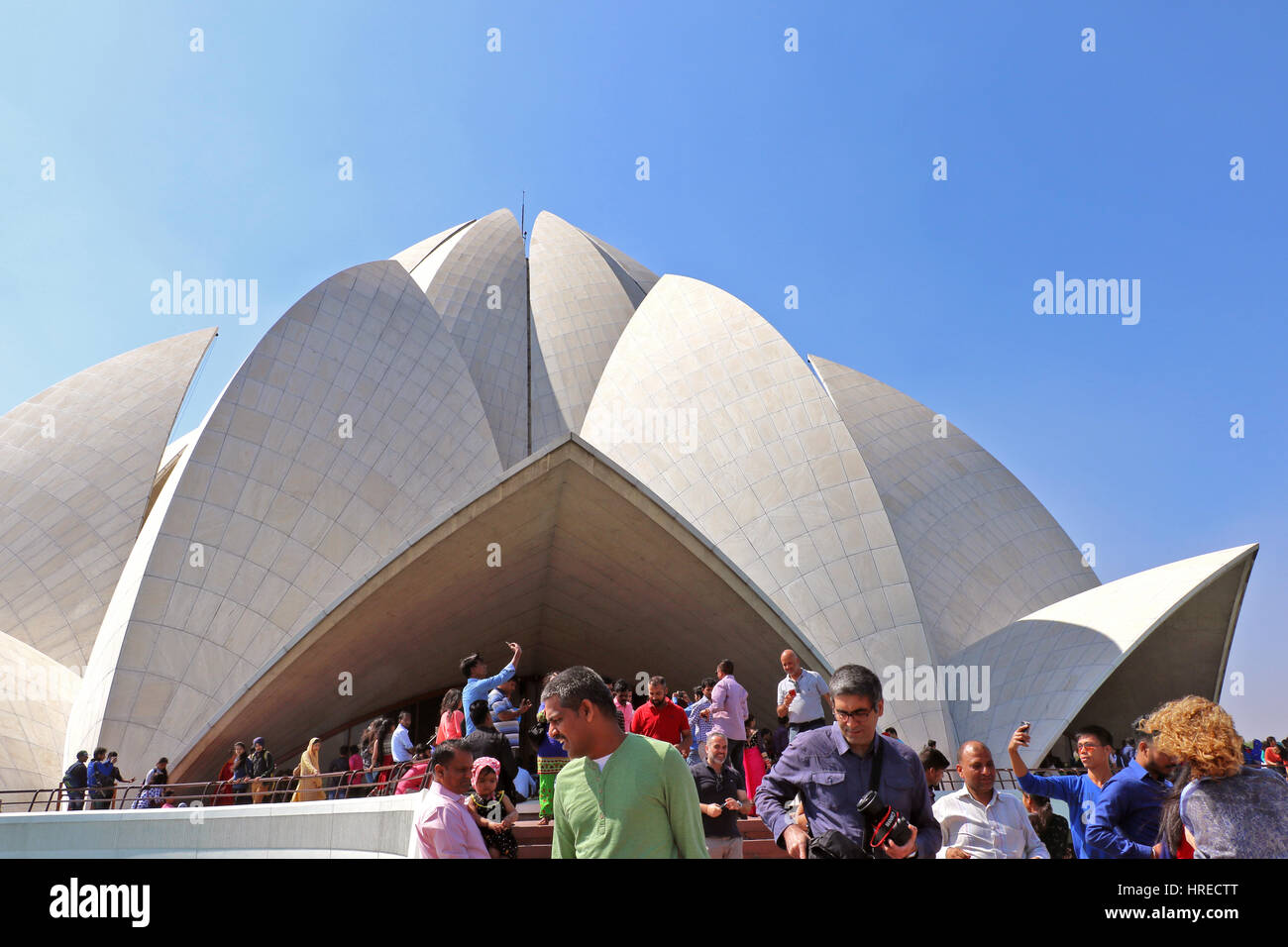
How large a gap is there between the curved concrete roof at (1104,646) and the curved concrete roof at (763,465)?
163cm

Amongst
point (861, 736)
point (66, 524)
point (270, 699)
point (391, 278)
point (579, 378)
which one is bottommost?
point (270, 699)

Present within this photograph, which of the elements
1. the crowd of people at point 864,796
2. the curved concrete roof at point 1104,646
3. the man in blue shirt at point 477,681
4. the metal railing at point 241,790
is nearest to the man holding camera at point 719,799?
the crowd of people at point 864,796

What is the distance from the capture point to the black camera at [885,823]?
2.54m

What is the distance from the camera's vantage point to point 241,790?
12242mm

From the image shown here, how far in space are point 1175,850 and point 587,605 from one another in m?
17.5

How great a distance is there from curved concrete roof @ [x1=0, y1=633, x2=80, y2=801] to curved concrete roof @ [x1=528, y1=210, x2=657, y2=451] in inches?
453

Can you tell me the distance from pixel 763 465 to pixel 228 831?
40.3 feet

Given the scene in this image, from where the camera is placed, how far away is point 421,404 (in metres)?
20.0

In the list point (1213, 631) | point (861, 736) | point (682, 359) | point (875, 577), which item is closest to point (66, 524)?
point (682, 359)

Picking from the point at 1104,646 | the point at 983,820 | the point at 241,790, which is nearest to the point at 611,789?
the point at 983,820

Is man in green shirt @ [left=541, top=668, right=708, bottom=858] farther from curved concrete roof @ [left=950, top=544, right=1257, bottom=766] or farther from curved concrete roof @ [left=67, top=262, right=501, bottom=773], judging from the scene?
curved concrete roof @ [left=950, top=544, right=1257, bottom=766]

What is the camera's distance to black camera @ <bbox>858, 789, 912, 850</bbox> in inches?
100.0
